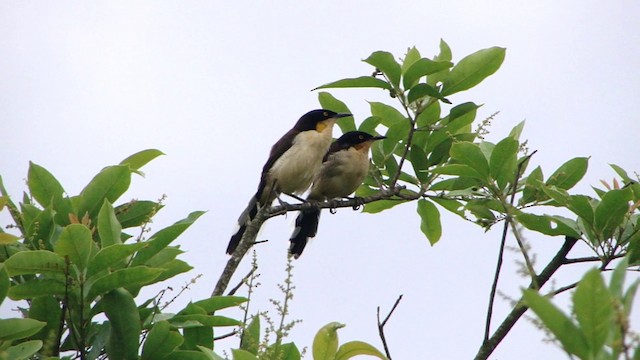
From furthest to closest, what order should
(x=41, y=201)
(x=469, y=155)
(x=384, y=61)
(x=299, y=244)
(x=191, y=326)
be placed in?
(x=299, y=244) < (x=384, y=61) < (x=469, y=155) < (x=41, y=201) < (x=191, y=326)

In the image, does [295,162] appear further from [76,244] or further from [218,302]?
[76,244]

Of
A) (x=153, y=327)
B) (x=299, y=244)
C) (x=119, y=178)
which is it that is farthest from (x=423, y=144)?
(x=299, y=244)

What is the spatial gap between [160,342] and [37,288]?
42 cm

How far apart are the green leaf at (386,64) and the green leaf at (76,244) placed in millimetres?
1868

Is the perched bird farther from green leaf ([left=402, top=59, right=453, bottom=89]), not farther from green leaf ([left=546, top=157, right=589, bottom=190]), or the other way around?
green leaf ([left=546, top=157, right=589, bottom=190])

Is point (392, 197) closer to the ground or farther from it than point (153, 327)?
farther from it

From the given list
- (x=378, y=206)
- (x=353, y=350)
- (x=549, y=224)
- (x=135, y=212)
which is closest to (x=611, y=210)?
(x=549, y=224)

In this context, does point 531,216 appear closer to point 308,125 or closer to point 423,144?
point 423,144

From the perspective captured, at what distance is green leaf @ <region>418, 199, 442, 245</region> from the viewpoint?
5.22 meters

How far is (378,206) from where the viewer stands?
17.5 feet

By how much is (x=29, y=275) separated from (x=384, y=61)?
2002 millimetres

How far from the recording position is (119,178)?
3443 mm

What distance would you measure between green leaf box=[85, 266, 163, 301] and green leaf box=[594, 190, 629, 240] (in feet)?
5.59

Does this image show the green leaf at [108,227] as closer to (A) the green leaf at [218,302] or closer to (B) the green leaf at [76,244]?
(B) the green leaf at [76,244]
